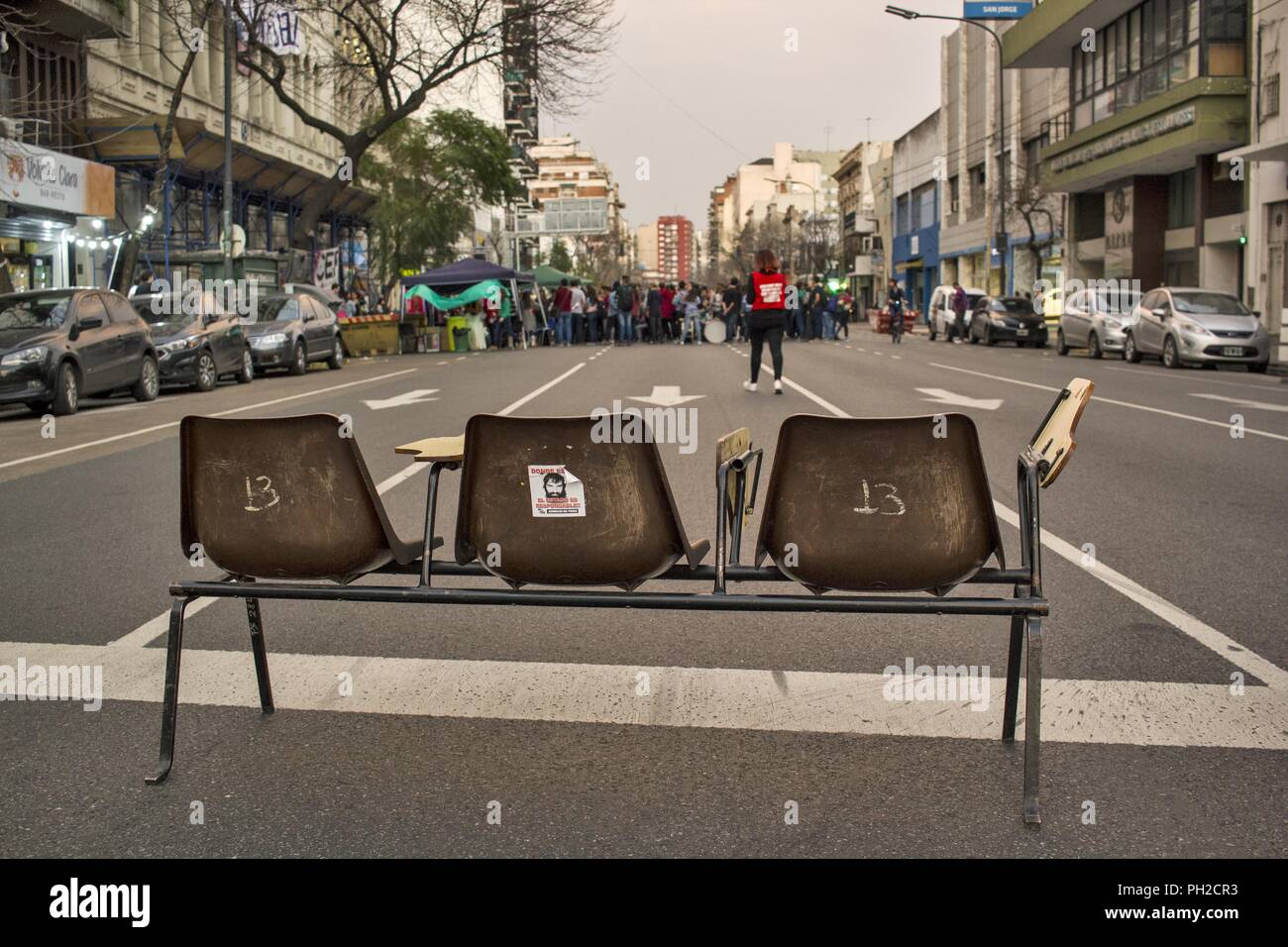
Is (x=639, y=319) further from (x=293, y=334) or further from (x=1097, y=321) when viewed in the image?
(x=293, y=334)

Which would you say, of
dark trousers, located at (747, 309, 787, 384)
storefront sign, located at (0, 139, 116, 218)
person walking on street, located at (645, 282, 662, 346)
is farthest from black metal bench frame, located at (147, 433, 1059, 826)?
person walking on street, located at (645, 282, 662, 346)

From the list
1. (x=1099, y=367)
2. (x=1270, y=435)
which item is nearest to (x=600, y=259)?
(x=1099, y=367)

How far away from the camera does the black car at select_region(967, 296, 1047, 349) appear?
39688 mm

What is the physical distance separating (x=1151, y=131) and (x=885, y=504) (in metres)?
34.6

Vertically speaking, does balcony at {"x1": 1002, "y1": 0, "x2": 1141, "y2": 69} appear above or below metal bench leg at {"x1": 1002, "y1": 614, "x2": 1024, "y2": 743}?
above

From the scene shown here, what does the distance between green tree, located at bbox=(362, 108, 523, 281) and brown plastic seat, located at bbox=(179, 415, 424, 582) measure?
50248mm

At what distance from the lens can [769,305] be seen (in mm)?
17656

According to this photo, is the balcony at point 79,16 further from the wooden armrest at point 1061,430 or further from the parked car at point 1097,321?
the wooden armrest at point 1061,430

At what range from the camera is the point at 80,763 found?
403 centimetres

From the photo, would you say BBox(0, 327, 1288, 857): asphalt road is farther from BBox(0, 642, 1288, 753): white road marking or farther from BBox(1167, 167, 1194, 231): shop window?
BBox(1167, 167, 1194, 231): shop window

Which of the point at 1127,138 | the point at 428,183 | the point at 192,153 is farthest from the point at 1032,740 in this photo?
the point at 428,183

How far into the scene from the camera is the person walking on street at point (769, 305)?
17391mm
